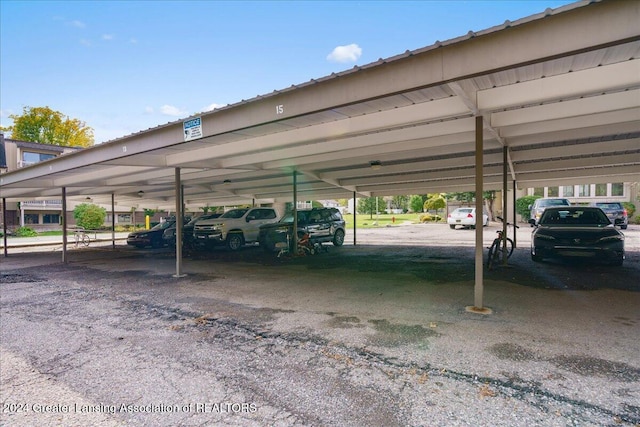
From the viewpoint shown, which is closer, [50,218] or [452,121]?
[452,121]

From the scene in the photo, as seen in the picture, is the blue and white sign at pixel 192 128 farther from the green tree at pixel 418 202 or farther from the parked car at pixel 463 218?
the green tree at pixel 418 202

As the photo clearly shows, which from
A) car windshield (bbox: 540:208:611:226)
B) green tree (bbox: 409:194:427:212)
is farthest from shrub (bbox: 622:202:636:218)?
green tree (bbox: 409:194:427:212)

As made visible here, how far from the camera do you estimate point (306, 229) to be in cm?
1463

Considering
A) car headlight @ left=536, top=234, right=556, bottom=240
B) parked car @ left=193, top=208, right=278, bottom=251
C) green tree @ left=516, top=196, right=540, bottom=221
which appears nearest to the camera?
car headlight @ left=536, top=234, right=556, bottom=240

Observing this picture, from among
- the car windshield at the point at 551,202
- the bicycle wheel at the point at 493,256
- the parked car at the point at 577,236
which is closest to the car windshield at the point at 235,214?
the bicycle wheel at the point at 493,256

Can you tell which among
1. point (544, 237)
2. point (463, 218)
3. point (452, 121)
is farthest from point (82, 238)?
point (463, 218)

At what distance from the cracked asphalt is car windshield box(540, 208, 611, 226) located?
188 centimetres

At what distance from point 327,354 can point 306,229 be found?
10611 millimetres

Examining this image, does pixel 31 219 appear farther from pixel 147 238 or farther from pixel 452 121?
pixel 452 121

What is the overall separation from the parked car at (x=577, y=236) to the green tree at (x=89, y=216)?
107 feet

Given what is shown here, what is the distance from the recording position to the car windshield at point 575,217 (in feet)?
31.9

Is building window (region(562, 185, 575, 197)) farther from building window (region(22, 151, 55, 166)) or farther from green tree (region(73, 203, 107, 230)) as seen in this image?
building window (region(22, 151, 55, 166))

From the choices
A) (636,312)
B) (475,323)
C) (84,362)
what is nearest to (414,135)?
(475,323)

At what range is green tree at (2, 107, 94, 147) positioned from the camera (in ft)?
147
